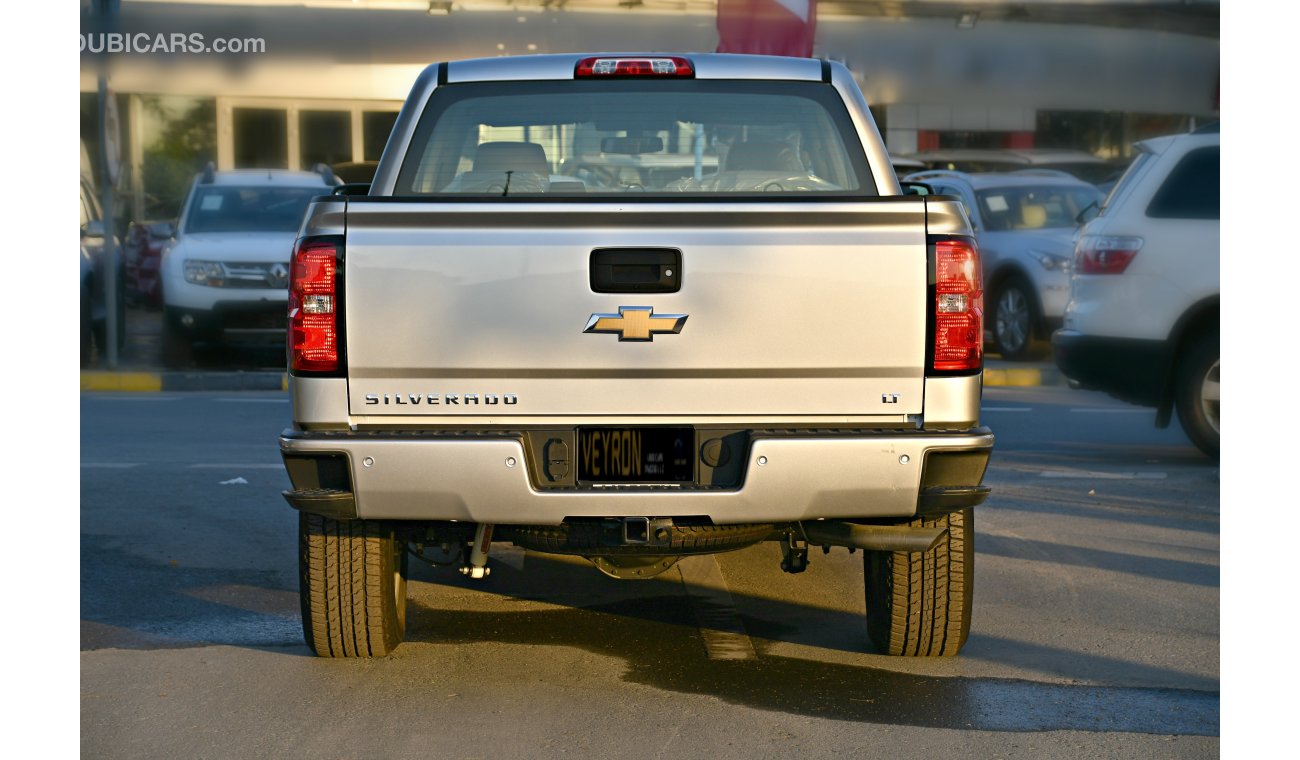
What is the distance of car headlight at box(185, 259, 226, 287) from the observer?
49.9 ft

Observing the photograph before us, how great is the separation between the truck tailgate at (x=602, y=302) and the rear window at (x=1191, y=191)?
225 inches

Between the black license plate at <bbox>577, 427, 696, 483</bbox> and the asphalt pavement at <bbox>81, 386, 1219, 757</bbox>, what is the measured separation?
66 centimetres

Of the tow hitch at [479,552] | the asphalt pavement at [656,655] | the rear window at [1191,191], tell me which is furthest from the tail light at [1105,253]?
the tow hitch at [479,552]

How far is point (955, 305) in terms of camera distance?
4.62m

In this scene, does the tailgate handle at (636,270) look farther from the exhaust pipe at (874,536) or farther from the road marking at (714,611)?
the road marking at (714,611)

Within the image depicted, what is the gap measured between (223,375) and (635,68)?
33.4ft

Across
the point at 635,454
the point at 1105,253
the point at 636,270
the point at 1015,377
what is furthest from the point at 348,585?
the point at 1015,377

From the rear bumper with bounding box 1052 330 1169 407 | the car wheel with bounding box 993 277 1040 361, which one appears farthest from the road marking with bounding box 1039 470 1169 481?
the car wheel with bounding box 993 277 1040 361

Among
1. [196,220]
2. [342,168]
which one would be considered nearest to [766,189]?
[196,220]

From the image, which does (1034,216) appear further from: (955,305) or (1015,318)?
(955,305)

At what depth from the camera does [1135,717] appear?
15.6ft

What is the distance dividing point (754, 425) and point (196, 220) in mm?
12254

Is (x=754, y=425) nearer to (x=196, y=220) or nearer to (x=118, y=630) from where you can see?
(x=118, y=630)

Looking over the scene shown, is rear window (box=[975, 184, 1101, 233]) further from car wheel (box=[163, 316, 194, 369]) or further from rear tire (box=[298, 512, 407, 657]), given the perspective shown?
rear tire (box=[298, 512, 407, 657])
